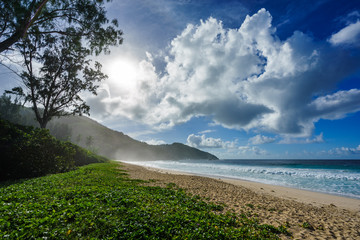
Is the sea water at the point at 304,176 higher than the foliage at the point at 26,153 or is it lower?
lower

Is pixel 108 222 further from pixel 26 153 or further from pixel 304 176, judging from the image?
pixel 304 176

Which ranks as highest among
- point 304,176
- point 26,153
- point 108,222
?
point 26,153

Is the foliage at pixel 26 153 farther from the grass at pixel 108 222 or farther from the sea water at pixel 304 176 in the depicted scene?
the sea water at pixel 304 176

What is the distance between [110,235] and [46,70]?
25509mm

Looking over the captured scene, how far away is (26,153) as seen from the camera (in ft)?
45.6

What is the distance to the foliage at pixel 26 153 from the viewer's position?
13.0 meters

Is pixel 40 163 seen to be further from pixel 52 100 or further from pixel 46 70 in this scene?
pixel 46 70

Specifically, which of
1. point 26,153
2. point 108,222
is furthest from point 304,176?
point 26,153

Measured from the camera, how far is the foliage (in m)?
13.0

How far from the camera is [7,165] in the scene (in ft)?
42.3

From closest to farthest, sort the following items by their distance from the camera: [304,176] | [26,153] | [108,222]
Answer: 1. [108,222]
2. [26,153]
3. [304,176]

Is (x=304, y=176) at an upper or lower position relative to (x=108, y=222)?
lower

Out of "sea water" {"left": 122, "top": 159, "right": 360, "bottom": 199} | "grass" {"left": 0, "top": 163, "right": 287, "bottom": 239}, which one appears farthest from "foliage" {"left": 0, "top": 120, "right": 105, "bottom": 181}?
"sea water" {"left": 122, "top": 159, "right": 360, "bottom": 199}

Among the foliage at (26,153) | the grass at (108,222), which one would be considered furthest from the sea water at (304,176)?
the foliage at (26,153)
